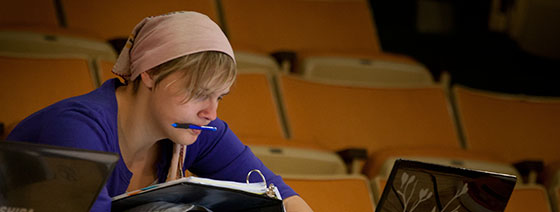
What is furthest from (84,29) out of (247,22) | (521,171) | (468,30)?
(468,30)

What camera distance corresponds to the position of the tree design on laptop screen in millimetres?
448

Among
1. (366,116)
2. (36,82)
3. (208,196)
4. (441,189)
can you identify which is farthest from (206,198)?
(366,116)

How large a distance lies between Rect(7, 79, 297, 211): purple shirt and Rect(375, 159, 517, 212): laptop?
0.33 ft

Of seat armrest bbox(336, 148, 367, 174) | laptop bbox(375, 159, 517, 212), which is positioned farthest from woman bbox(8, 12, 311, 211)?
seat armrest bbox(336, 148, 367, 174)

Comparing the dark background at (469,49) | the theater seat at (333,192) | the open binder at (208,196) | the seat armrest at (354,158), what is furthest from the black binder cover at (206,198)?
the dark background at (469,49)

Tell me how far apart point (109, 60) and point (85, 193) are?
0.42 meters

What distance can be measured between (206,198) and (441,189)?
5.7 inches

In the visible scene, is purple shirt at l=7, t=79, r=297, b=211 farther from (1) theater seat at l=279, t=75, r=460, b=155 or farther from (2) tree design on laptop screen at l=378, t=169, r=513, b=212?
(1) theater seat at l=279, t=75, r=460, b=155

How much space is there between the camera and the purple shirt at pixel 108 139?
408 millimetres

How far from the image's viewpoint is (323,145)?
840mm

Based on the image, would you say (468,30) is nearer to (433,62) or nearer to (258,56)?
(433,62)

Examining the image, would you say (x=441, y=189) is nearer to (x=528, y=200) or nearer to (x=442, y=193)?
→ (x=442, y=193)

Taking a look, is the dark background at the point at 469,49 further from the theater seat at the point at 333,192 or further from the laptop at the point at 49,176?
the laptop at the point at 49,176

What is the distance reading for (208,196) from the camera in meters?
0.42
